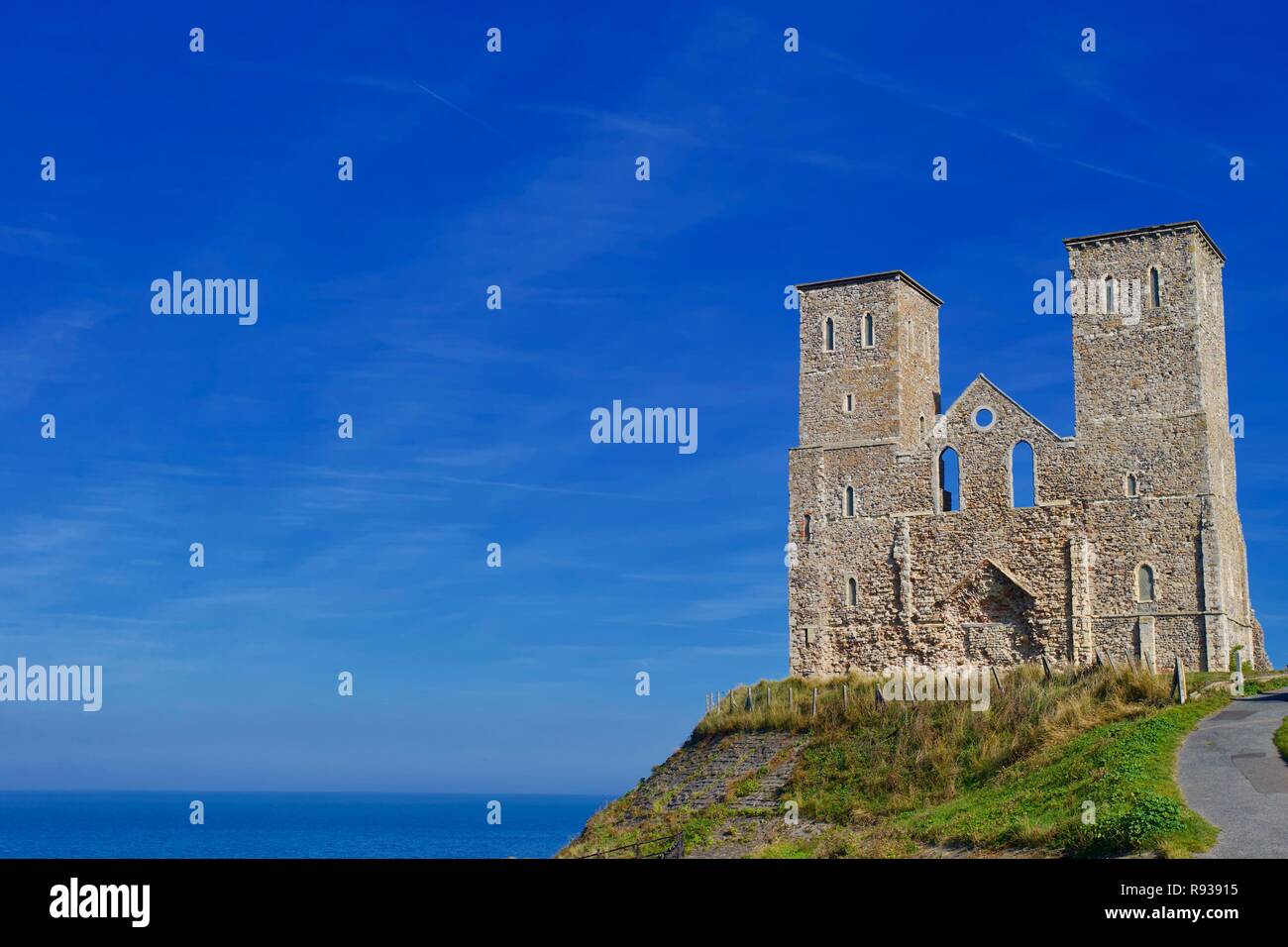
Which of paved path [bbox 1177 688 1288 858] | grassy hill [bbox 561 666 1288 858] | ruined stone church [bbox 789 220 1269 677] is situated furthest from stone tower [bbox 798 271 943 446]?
paved path [bbox 1177 688 1288 858]

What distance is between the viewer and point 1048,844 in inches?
802

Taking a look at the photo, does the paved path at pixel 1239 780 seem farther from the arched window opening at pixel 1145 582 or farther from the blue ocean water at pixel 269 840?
the blue ocean water at pixel 269 840

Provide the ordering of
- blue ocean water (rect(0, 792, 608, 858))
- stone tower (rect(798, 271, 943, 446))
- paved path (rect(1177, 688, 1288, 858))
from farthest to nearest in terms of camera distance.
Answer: blue ocean water (rect(0, 792, 608, 858)) < stone tower (rect(798, 271, 943, 446)) < paved path (rect(1177, 688, 1288, 858))

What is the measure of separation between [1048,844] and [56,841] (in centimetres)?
12672

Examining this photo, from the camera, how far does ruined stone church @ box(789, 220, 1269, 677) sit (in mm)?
39844

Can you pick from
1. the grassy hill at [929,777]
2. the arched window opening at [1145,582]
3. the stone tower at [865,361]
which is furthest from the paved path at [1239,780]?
the stone tower at [865,361]

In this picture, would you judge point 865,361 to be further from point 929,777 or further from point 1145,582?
point 929,777

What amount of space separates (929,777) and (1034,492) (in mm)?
14130

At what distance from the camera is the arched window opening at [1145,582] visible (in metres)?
39.8

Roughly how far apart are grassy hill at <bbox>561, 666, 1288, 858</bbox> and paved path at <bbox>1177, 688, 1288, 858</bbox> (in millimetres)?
360

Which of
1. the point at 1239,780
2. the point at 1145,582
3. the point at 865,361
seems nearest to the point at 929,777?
the point at 1239,780

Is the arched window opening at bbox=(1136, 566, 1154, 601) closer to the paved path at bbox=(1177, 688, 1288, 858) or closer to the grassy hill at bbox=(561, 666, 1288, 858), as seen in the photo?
the grassy hill at bbox=(561, 666, 1288, 858)
